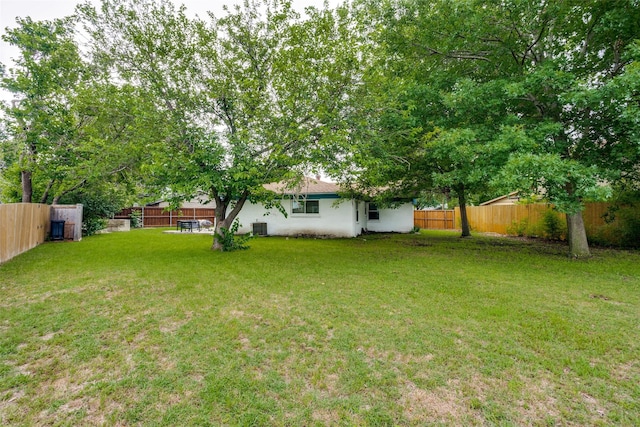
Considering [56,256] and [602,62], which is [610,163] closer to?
[602,62]

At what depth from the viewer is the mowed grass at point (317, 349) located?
2.20 metres

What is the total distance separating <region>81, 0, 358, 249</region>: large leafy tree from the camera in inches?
300

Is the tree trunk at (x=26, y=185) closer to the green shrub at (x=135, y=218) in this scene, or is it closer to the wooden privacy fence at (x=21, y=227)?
the wooden privacy fence at (x=21, y=227)

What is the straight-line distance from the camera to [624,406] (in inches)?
87.8

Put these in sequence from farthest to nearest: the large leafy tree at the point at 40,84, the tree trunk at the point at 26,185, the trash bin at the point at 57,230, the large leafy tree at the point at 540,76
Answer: the tree trunk at the point at 26,185 < the trash bin at the point at 57,230 < the large leafy tree at the point at 40,84 < the large leafy tree at the point at 540,76

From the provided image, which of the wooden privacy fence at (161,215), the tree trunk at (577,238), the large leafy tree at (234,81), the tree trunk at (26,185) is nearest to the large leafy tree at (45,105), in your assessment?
the tree trunk at (26,185)

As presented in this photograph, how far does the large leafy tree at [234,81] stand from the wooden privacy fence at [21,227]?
4.03m

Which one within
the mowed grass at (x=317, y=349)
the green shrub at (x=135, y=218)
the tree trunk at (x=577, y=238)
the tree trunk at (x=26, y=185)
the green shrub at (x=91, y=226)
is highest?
the tree trunk at (x=26, y=185)

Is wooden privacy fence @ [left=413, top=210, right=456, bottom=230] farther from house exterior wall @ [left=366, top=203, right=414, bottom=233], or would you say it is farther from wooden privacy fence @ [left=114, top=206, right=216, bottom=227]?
wooden privacy fence @ [left=114, top=206, right=216, bottom=227]

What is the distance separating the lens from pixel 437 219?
22.6 meters

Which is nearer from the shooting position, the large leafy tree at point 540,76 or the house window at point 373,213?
the large leafy tree at point 540,76

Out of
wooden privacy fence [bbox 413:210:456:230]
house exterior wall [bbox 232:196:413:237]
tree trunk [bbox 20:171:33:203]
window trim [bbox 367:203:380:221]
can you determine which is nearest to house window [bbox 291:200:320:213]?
house exterior wall [bbox 232:196:413:237]

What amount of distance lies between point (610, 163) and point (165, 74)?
1236cm

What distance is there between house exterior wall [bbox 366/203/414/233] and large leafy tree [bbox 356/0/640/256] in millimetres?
9356
